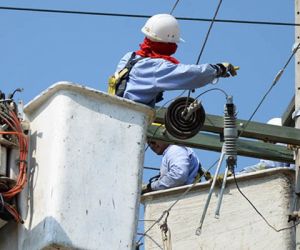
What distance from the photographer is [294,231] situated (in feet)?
43.2

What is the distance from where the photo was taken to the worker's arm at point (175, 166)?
13.9 meters

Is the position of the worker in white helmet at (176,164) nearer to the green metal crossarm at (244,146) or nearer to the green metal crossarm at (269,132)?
the green metal crossarm at (244,146)

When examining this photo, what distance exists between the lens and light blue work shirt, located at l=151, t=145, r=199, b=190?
13.9 m

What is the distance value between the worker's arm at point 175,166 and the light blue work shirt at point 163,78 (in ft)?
6.16

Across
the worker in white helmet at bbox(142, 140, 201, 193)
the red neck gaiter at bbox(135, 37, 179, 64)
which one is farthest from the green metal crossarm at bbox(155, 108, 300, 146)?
the worker in white helmet at bbox(142, 140, 201, 193)

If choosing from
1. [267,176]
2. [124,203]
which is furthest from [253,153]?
[124,203]

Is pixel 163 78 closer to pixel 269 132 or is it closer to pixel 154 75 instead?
pixel 154 75

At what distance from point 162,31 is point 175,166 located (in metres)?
1.60

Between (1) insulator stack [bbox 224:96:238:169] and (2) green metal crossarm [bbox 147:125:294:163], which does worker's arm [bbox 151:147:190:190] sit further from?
(1) insulator stack [bbox 224:96:238:169]

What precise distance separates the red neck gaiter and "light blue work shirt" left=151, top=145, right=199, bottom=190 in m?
1.51

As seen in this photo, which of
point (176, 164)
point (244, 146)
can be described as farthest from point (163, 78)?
point (176, 164)

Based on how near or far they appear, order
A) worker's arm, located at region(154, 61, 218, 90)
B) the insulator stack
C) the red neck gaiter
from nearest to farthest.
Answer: the insulator stack → worker's arm, located at region(154, 61, 218, 90) → the red neck gaiter

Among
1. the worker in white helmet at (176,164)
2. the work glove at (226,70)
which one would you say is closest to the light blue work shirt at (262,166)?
the worker in white helmet at (176,164)

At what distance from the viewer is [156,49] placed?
1259 centimetres
